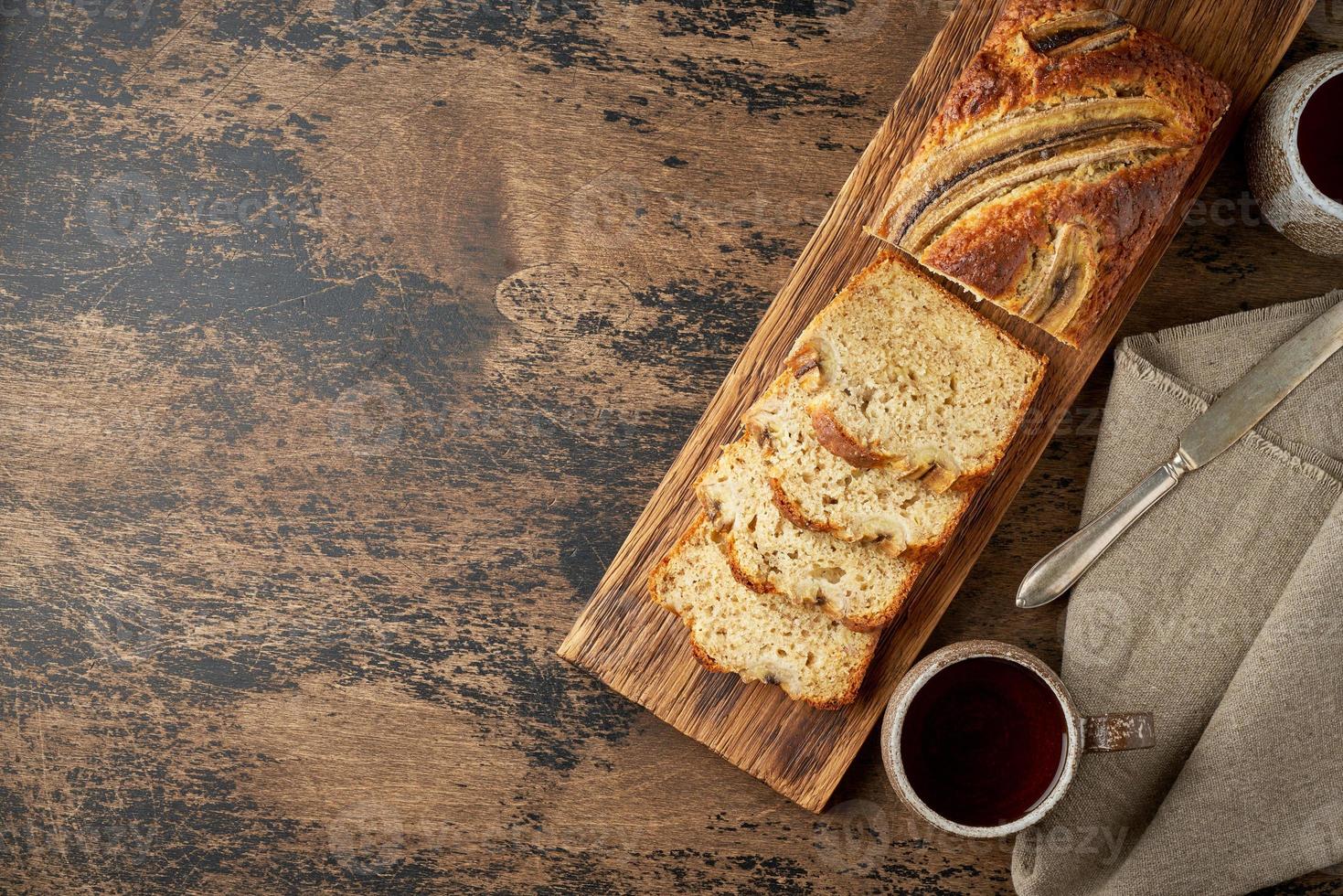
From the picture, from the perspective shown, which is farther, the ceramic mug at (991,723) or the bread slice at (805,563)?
the bread slice at (805,563)

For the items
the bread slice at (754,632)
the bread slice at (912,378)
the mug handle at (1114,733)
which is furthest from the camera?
the bread slice at (754,632)

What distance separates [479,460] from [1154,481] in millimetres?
1818

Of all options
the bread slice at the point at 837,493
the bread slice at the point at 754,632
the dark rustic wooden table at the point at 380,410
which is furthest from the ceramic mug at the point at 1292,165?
the bread slice at the point at 754,632

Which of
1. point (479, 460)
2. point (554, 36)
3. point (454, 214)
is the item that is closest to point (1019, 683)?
point (479, 460)

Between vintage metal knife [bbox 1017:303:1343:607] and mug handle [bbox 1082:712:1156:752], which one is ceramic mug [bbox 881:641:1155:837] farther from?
vintage metal knife [bbox 1017:303:1343:607]

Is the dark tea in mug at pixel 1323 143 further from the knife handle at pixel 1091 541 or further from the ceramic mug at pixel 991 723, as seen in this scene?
the ceramic mug at pixel 991 723

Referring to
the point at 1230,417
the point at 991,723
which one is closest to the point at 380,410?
the point at 991,723

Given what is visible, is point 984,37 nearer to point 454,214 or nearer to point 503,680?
point 454,214

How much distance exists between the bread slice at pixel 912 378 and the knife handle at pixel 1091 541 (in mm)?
333

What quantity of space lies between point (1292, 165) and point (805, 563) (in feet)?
4.90

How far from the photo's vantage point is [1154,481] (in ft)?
7.49

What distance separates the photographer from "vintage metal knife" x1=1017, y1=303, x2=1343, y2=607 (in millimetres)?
2244

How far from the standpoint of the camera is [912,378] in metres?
2.25

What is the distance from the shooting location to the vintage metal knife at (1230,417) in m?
2.24
